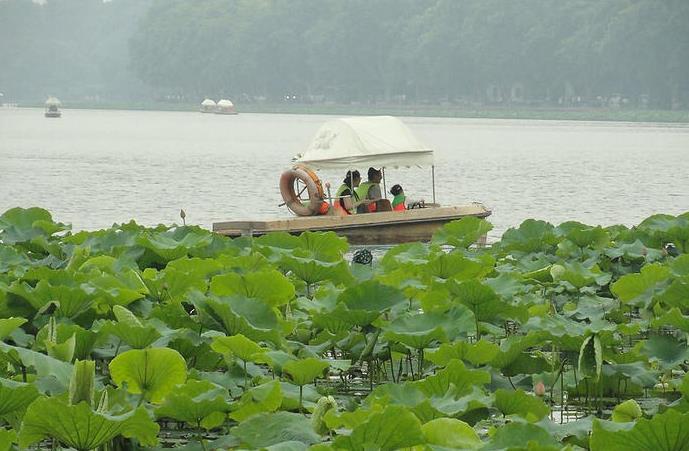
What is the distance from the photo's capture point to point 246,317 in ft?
18.8

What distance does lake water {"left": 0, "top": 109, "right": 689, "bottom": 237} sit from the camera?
27984 millimetres

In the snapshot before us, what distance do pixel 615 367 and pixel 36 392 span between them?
2.30m

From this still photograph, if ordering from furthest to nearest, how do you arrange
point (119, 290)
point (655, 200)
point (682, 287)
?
point (655, 200) → point (682, 287) → point (119, 290)

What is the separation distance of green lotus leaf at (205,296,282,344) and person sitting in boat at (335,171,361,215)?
35.0ft

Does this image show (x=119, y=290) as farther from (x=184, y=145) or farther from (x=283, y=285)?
(x=184, y=145)

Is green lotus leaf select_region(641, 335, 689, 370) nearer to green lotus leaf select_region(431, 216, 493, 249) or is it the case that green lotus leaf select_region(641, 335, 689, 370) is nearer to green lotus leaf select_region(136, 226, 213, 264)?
green lotus leaf select_region(136, 226, 213, 264)

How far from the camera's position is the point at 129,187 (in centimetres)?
3412

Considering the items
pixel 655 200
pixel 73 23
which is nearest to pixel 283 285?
pixel 655 200

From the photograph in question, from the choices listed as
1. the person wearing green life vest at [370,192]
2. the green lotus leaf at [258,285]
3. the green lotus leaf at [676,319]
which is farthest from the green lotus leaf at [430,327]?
the person wearing green life vest at [370,192]

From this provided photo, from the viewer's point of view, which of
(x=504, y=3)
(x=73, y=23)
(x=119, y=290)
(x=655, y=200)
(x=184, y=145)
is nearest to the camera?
(x=119, y=290)

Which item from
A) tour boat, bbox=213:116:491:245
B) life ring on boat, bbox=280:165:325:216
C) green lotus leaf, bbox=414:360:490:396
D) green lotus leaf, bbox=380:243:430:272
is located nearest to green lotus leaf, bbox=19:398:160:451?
green lotus leaf, bbox=414:360:490:396

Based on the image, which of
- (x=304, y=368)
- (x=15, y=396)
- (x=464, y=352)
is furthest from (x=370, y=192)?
(x=15, y=396)

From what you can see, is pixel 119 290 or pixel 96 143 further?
pixel 96 143

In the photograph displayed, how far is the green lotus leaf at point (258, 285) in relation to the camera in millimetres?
6137
